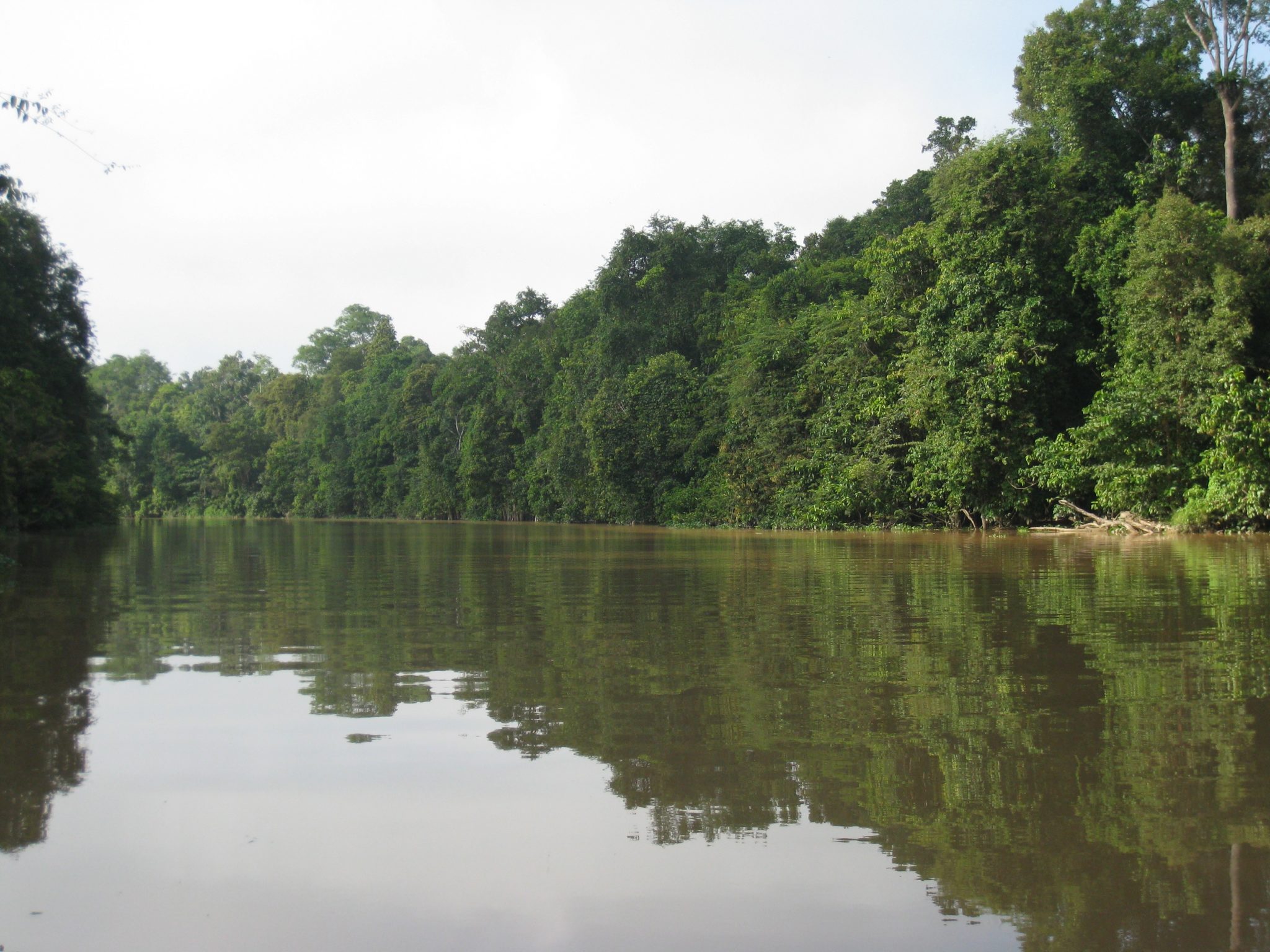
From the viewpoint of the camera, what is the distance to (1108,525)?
70.1ft

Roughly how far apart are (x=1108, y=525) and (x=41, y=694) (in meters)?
20.9

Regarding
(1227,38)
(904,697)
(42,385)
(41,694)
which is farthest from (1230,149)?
(42,385)

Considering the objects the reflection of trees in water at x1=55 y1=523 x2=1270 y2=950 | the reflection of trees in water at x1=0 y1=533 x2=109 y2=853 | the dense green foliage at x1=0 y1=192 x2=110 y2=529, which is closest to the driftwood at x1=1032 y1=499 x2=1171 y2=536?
the reflection of trees in water at x1=55 y1=523 x2=1270 y2=950

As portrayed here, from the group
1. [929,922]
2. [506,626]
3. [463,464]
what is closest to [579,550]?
[506,626]

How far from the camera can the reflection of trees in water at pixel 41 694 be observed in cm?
328

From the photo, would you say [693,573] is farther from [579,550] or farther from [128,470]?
[128,470]

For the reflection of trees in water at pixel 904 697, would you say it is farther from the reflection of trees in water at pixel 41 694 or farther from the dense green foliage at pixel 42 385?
the dense green foliage at pixel 42 385

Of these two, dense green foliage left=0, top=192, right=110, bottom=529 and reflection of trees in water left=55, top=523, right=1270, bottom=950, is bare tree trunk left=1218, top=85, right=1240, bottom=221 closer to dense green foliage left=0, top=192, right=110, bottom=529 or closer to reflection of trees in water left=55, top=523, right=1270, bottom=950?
reflection of trees in water left=55, top=523, right=1270, bottom=950

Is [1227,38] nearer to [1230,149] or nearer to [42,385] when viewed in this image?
[1230,149]

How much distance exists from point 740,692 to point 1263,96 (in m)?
28.1

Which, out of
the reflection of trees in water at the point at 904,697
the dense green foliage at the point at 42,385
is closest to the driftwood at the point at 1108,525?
the reflection of trees in water at the point at 904,697

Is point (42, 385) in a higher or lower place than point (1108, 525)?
higher

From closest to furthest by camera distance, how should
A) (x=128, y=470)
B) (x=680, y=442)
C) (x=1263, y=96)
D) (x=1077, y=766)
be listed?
(x=1077, y=766) < (x=1263, y=96) < (x=680, y=442) < (x=128, y=470)

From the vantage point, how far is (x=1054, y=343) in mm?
23422
